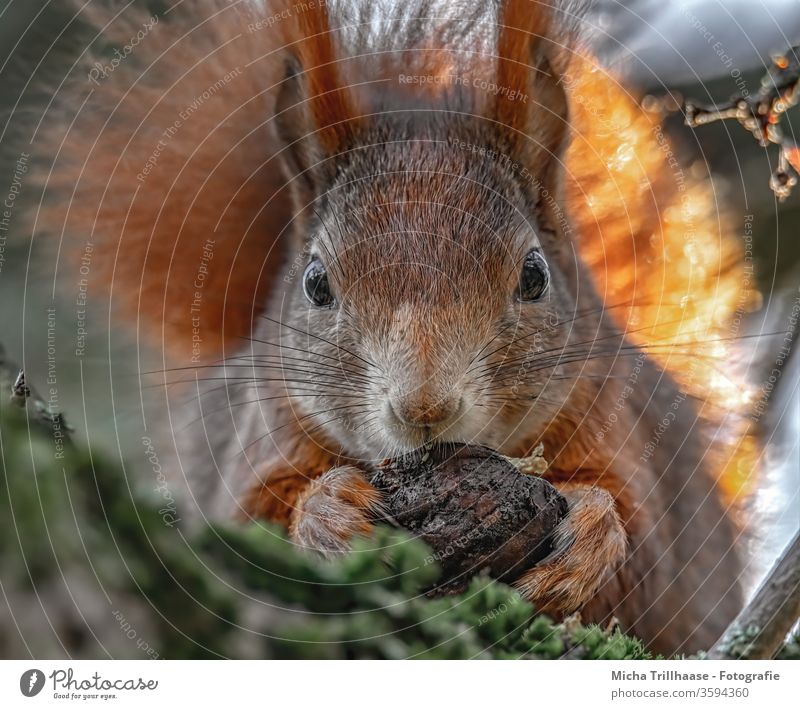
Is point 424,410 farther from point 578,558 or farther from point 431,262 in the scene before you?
point 578,558

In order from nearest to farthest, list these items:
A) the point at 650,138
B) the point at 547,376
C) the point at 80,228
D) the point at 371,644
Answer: the point at 371,644 → the point at 547,376 → the point at 80,228 → the point at 650,138

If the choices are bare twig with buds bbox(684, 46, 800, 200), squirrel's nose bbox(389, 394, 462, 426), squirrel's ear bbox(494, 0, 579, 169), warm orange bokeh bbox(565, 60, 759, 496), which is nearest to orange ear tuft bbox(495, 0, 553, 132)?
squirrel's ear bbox(494, 0, 579, 169)

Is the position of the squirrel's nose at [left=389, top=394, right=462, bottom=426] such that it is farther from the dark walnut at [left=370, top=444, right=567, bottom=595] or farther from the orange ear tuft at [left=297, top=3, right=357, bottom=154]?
the orange ear tuft at [left=297, top=3, right=357, bottom=154]

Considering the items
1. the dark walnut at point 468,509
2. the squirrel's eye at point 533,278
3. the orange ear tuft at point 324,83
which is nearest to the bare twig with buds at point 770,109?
the squirrel's eye at point 533,278

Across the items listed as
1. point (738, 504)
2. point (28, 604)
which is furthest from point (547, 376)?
point (28, 604)

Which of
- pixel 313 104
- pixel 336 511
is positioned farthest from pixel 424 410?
pixel 313 104

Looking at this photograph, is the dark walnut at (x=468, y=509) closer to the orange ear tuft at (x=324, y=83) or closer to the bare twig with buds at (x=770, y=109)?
the orange ear tuft at (x=324, y=83)

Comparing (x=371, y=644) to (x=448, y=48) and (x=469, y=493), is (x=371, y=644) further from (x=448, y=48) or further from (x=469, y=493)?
(x=448, y=48)
